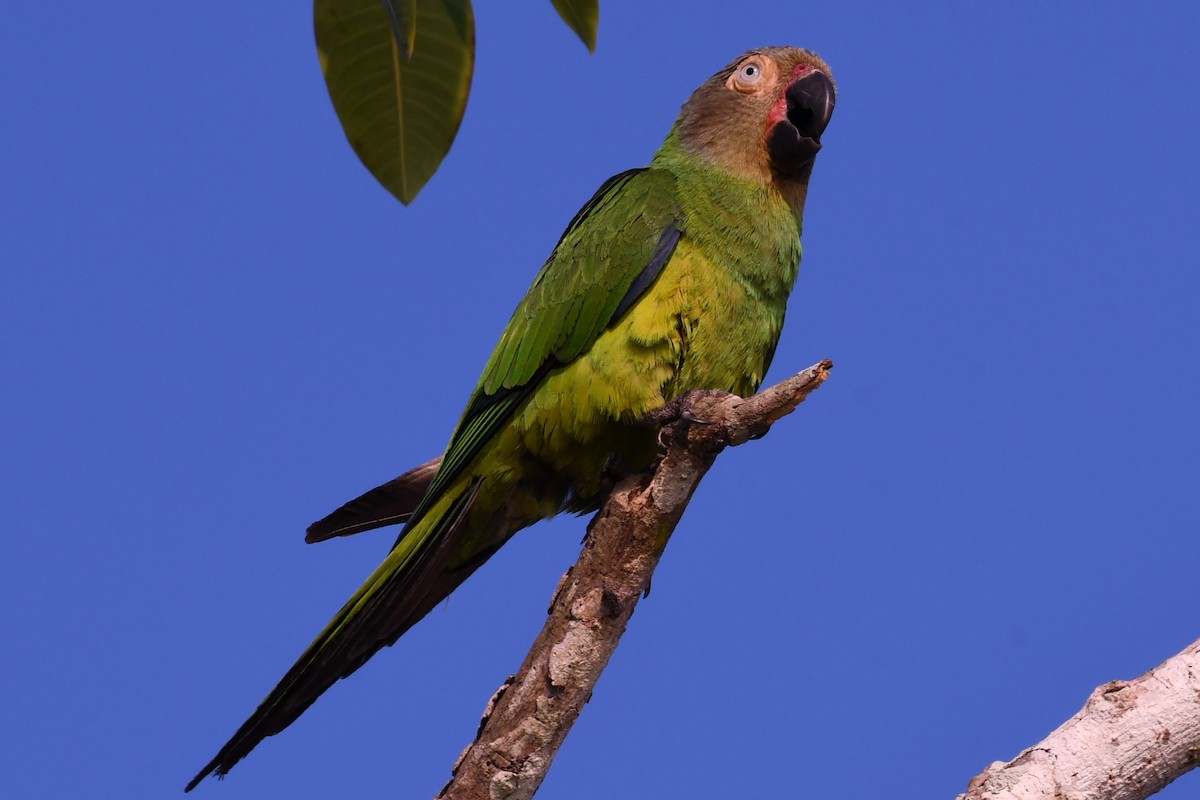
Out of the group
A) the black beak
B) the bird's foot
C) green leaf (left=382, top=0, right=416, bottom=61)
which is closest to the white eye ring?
the black beak

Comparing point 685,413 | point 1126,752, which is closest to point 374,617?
point 685,413

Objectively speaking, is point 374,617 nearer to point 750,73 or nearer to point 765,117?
point 765,117

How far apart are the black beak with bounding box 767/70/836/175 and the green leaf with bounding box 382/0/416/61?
3.12m

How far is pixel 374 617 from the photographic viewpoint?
4422mm

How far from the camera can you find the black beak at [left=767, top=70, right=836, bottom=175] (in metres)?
5.18

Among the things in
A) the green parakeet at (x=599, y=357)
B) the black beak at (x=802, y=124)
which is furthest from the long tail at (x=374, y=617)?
the black beak at (x=802, y=124)

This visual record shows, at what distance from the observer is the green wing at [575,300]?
4672 mm

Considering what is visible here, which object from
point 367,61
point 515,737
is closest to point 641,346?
point 515,737

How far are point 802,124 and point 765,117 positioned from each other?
0.61 feet

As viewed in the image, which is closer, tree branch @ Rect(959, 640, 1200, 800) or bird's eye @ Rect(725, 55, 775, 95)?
tree branch @ Rect(959, 640, 1200, 800)

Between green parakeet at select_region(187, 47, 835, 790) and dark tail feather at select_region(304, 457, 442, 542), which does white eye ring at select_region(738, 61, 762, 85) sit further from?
dark tail feather at select_region(304, 457, 442, 542)

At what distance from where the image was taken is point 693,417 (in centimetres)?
385

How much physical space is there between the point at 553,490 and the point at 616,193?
1.30m

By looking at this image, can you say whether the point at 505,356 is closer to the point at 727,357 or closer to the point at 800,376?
the point at 727,357
